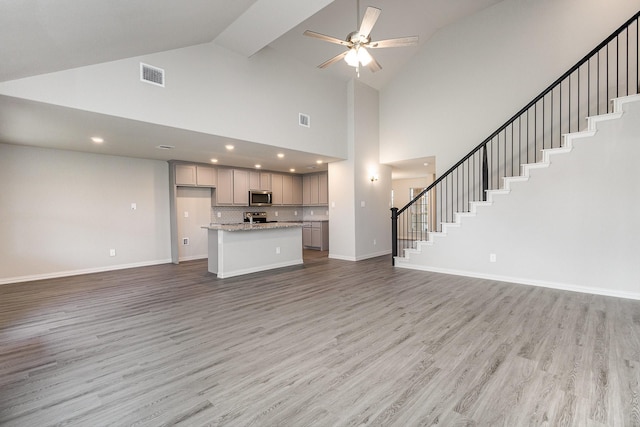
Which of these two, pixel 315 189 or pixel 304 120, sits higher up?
pixel 304 120

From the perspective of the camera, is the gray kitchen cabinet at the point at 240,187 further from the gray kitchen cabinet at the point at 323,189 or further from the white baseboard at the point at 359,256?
the white baseboard at the point at 359,256

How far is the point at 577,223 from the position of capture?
13.9 ft

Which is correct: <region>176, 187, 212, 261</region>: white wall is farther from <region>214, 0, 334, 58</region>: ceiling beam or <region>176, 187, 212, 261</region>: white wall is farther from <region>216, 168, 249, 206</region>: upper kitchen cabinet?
<region>214, 0, 334, 58</region>: ceiling beam

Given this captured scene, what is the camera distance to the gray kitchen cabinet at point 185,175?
276 inches

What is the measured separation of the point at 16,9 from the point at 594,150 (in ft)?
21.0

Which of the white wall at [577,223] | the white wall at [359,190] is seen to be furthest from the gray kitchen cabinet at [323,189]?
the white wall at [577,223]

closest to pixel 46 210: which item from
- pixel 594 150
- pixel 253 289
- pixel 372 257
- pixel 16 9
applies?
pixel 253 289

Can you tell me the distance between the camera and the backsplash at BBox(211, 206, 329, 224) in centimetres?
812

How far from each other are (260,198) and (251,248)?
3038 millimetres

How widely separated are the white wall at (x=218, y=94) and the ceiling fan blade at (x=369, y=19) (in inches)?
95.0

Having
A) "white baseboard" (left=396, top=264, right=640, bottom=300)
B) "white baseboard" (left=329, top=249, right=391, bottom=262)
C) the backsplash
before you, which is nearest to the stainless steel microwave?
the backsplash

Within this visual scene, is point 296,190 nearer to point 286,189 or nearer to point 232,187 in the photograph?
point 286,189

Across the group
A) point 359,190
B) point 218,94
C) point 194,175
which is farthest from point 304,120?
point 194,175

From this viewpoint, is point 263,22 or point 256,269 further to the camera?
point 256,269
